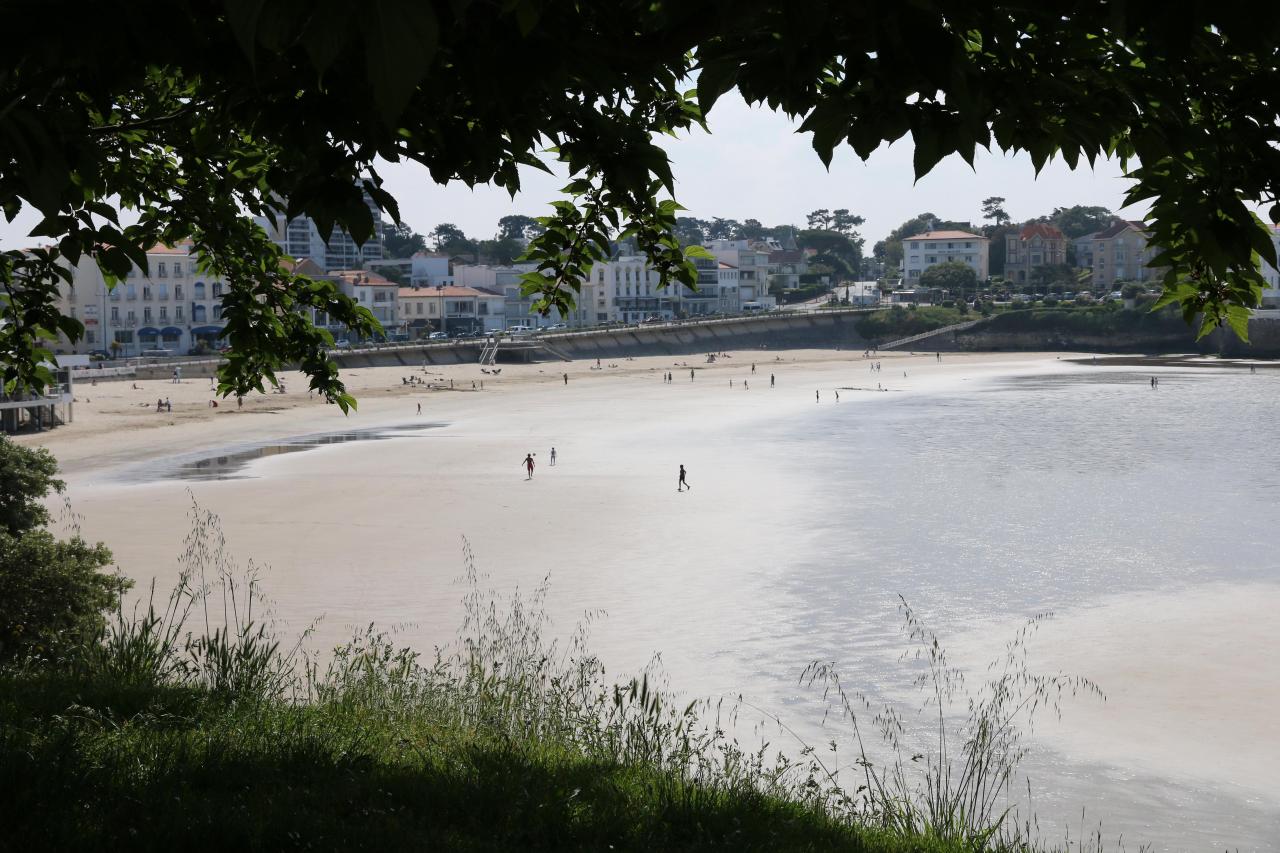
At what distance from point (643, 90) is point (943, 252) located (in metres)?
154

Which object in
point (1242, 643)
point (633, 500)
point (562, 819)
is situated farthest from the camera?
point (633, 500)

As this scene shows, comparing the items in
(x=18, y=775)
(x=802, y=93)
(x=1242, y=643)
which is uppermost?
(x=802, y=93)

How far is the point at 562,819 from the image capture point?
451 cm

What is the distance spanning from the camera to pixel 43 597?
33.6ft

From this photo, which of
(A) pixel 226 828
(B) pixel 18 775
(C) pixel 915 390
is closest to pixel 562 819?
(A) pixel 226 828

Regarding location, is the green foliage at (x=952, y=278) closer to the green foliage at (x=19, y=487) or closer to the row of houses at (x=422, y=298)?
the row of houses at (x=422, y=298)

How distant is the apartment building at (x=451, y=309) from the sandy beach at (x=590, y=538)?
56.7 meters

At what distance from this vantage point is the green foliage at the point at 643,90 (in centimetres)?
204

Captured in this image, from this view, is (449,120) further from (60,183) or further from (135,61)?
(60,183)

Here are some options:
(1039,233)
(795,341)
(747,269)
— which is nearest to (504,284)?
(795,341)

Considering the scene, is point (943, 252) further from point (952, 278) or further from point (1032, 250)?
point (952, 278)

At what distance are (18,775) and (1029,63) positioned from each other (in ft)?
12.6

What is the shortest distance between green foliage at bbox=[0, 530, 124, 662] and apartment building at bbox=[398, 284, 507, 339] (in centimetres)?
9847

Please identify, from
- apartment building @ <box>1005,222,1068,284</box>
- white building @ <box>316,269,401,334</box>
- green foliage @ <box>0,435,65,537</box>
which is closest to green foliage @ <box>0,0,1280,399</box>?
green foliage @ <box>0,435,65,537</box>
